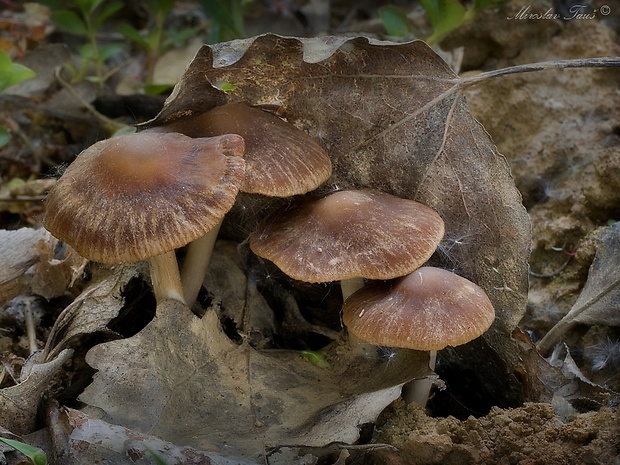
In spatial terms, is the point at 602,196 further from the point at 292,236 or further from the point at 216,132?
the point at 216,132

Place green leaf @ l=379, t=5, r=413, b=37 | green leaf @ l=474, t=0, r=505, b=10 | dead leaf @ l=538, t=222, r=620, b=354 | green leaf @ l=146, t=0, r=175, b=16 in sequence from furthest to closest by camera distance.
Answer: green leaf @ l=146, t=0, r=175, b=16, green leaf @ l=379, t=5, r=413, b=37, green leaf @ l=474, t=0, r=505, b=10, dead leaf @ l=538, t=222, r=620, b=354

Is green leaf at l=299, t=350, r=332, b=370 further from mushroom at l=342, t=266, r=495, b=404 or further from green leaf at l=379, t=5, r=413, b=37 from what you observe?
green leaf at l=379, t=5, r=413, b=37

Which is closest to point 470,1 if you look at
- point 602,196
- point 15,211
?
point 602,196

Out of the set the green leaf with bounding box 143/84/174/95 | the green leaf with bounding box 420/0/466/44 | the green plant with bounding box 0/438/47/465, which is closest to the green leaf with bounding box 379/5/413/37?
the green leaf with bounding box 420/0/466/44

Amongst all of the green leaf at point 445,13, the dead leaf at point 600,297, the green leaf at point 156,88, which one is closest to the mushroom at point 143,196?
the dead leaf at point 600,297

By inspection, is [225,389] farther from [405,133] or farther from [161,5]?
[161,5]
